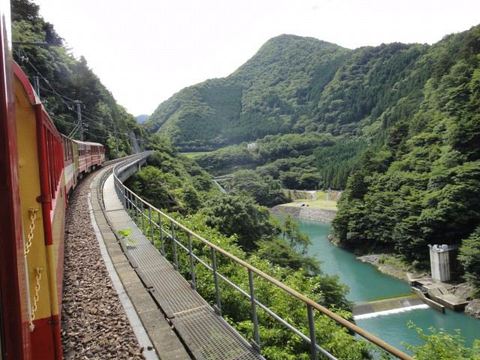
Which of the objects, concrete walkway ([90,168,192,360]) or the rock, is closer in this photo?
concrete walkway ([90,168,192,360])

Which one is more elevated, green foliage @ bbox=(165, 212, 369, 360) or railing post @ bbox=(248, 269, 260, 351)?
railing post @ bbox=(248, 269, 260, 351)

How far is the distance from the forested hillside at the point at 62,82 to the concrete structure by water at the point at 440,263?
101ft

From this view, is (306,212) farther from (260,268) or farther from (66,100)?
(260,268)

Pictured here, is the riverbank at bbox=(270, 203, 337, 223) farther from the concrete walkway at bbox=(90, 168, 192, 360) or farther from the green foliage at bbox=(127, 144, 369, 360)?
the concrete walkway at bbox=(90, 168, 192, 360)

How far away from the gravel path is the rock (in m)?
25.8

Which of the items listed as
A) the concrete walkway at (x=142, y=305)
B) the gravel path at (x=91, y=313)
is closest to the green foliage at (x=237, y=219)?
the concrete walkway at (x=142, y=305)

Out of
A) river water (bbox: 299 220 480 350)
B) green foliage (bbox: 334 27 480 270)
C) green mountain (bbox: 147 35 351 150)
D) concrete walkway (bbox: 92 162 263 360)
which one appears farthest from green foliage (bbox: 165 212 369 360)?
green mountain (bbox: 147 35 351 150)

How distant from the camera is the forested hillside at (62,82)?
1299 inches

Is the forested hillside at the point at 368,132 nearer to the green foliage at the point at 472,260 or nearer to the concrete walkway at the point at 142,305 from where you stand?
the green foliage at the point at 472,260

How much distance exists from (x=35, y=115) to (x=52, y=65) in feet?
125

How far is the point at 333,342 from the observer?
8977 mm

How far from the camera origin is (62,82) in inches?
1544

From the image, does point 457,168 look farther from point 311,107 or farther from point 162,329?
point 311,107

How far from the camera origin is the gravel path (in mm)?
4430
